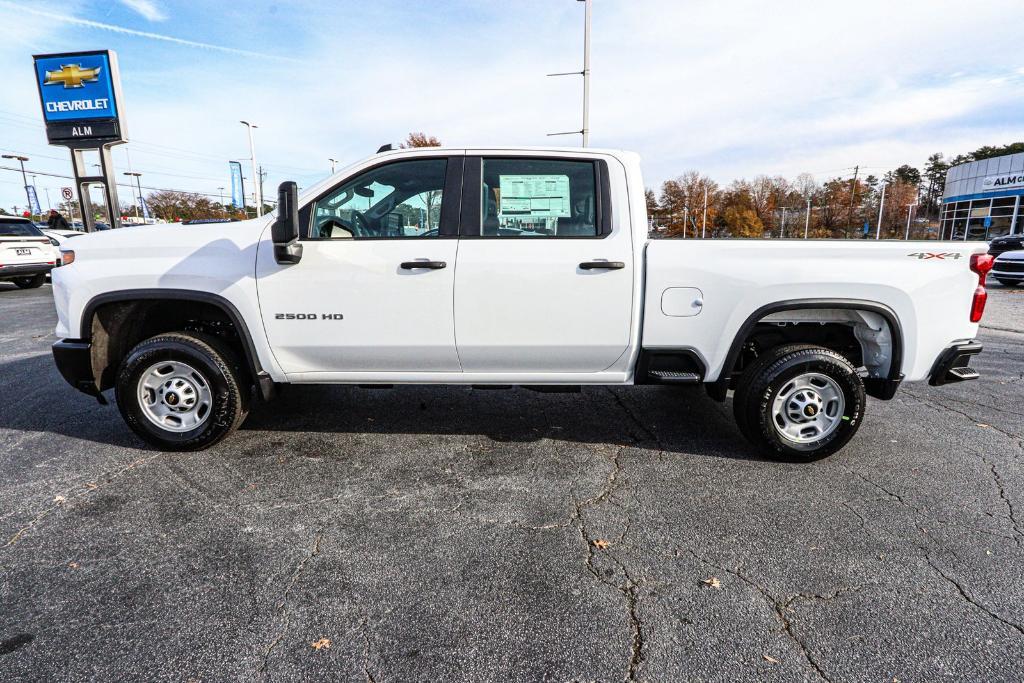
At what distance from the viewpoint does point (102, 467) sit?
3645mm

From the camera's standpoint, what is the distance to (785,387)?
366 centimetres

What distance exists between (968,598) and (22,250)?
16.2 m

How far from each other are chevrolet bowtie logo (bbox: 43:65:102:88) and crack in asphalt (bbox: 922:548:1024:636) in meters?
19.7

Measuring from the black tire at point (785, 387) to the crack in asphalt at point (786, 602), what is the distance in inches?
50.9

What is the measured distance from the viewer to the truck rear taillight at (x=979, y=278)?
11.2 ft

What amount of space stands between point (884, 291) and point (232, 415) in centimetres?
422

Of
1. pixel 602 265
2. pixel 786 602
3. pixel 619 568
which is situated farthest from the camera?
pixel 602 265

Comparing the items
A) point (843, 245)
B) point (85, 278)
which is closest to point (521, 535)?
point (843, 245)

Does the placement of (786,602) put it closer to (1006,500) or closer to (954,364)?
(1006,500)

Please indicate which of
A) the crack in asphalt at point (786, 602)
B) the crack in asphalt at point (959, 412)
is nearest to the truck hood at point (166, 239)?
the crack in asphalt at point (786, 602)

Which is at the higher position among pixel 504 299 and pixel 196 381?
pixel 504 299

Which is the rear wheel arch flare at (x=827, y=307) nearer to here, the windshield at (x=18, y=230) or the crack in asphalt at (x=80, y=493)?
the crack in asphalt at (x=80, y=493)

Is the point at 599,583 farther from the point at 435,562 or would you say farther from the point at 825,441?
the point at 825,441

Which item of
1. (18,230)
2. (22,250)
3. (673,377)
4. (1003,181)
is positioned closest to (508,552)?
(673,377)
